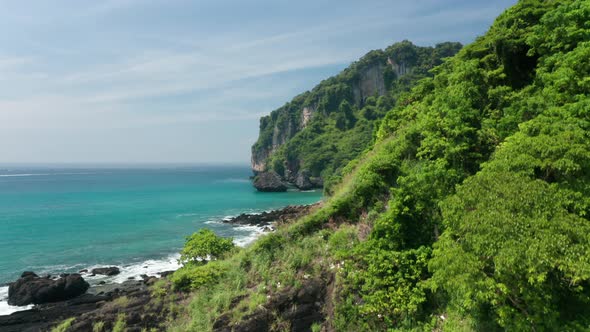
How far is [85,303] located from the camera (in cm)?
2239

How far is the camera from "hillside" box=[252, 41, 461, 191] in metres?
102

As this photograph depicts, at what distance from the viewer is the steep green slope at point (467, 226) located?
22.7 ft

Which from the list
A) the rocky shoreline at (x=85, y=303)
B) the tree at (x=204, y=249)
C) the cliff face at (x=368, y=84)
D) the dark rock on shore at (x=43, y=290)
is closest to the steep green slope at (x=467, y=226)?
the rocky shoreline at (x=85, y=303)

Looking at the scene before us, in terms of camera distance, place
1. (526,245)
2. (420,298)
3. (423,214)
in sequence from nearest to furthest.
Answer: (526,245), (420,298), (423,214)

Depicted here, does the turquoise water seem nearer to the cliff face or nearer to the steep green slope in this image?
the steep green slope

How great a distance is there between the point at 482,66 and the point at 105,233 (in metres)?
44.9

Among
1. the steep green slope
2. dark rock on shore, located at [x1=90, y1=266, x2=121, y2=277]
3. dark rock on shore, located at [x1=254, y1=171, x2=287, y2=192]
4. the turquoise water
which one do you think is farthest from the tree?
dark rock on shore, located at [x1=254, y1=171, x2=287, y2=192]

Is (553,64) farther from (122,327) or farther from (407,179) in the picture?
(122,327)

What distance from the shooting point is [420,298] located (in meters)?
10.2

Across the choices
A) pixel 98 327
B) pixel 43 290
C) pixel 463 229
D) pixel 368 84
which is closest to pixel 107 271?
pixel 43 290

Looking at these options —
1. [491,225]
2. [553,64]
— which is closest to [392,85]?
[553,64]

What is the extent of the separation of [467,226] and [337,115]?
12227 centimetres

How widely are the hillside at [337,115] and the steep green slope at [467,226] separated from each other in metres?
78.0

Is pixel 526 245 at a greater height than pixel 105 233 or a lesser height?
greater
